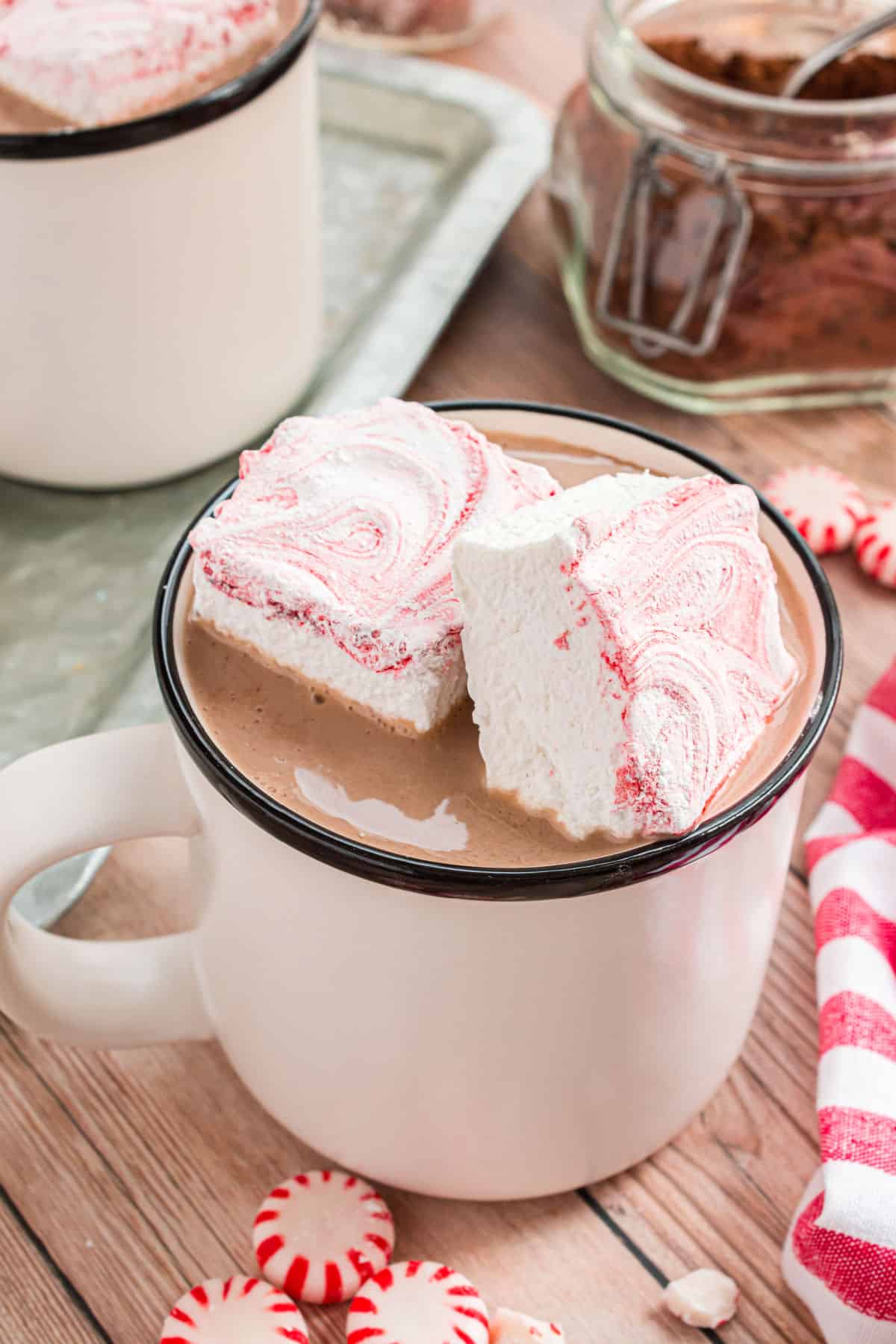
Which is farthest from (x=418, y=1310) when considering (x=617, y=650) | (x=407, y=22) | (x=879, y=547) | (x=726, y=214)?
(x=407, y=22)

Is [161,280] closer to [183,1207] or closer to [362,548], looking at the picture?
[362,548]

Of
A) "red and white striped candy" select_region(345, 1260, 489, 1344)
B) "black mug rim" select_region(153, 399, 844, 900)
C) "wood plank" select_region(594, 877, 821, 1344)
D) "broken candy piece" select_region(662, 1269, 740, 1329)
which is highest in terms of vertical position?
"black mug rim" select_region(153, 399, 844, 900)

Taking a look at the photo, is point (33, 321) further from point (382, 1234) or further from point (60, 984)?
point (382, 1234)

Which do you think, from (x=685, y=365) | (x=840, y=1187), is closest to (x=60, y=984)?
(x=840, y=1187)

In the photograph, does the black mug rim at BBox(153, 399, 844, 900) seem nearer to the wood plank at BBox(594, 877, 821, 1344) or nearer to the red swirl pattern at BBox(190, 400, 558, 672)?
the red swirl pattern at BBox(190, 400, 558, 672)

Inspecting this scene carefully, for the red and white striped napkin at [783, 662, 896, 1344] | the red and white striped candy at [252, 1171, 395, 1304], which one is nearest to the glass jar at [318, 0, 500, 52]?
the red and white striped napkin at [783, 662, 896, 1344]

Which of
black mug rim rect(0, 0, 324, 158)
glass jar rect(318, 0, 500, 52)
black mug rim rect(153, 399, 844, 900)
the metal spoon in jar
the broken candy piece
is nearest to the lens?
black mug rim rect(153, 399, 844, 900)
